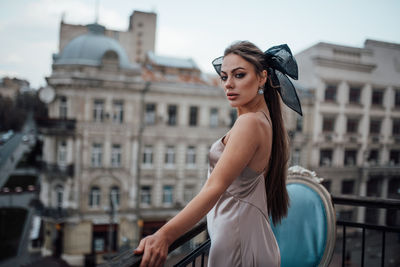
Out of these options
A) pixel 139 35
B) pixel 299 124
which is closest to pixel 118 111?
pixel 299 124

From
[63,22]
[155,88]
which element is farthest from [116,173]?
[63,22]

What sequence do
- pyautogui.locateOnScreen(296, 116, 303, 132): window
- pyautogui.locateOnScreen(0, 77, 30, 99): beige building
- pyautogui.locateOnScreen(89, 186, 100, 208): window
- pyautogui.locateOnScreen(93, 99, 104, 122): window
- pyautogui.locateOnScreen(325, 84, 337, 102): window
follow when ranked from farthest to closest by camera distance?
pyautogui.locateOnScreen(325, 84, 337, 102): window → pyautogui.locateOnScreen(296, 116, 303, 132): window → pyautogui.locateOnScreen(89, 186, 100, 208): window → pyautogui.locateOnScreen(93, 99, 104, 122): window → pyautogui.locateOnScreen(0, 77, 30, 99): beige building

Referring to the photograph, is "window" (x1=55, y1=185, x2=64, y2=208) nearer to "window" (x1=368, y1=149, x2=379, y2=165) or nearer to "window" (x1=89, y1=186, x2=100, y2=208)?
"window" (x1=89, y1=186, x2=100, y2=208)

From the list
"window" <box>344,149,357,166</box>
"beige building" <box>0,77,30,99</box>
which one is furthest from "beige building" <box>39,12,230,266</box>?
"window" <box>344,149,357,166</box>

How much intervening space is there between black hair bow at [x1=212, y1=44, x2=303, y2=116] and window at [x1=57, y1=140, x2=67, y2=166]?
10.5 m

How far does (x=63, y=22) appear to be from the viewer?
46.6 ft

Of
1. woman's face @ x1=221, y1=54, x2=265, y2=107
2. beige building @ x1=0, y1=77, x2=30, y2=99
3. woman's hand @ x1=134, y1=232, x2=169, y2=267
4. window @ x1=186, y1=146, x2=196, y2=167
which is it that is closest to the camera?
woman's hand @ x1=134, y1=232, x2=169, y2=267

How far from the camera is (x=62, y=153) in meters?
10.6

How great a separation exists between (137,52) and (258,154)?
1694 cm

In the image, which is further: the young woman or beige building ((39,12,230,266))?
beige building ((39,12,230,266))

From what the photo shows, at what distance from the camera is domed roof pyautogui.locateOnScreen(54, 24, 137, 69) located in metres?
10.5

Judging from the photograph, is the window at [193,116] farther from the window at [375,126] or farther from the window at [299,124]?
the window at [375,126]

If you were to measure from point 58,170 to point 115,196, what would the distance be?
6.95ft

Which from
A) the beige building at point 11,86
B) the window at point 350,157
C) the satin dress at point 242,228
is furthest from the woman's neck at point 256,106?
the window at point 350,157
